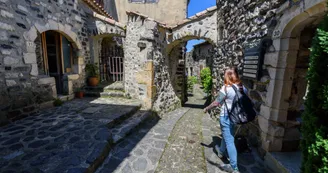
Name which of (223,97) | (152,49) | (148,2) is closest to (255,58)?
(223,97)

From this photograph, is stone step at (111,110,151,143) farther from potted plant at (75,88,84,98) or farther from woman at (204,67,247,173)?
potted plant at (75,88,84,98)

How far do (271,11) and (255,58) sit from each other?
2.35 feet

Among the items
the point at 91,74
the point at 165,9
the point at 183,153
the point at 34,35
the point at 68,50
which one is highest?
the point at 165,9

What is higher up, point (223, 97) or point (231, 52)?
point (231, 52)

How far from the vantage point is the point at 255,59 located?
2.57 meters

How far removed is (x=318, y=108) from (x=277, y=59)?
1.04 meters

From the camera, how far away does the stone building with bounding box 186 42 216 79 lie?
48.1 ft

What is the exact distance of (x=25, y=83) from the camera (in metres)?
3.71

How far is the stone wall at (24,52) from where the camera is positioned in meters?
3.23

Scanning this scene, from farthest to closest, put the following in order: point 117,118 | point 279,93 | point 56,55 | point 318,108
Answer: point 56,55
point 117,118
point 279,93
point 318,108

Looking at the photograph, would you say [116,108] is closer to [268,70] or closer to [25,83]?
[25,83]

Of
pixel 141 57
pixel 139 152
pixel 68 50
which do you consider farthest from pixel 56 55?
pixel 139 152

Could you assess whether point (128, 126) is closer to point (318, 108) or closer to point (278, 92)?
point (278, 92)

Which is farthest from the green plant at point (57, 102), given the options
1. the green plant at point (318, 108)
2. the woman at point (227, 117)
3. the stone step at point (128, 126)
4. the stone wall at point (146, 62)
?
the green plant at point (318, 108)
